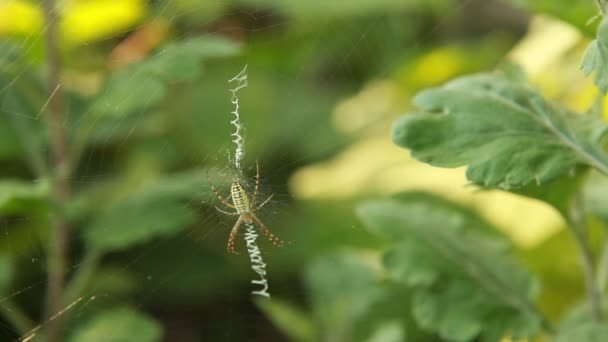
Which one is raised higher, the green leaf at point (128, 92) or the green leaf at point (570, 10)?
the green leaf at point (128, 92)

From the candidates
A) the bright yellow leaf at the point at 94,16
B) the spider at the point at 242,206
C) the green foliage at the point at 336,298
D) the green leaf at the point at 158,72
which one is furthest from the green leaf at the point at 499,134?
the bright yellow leaf at the point at 94,16

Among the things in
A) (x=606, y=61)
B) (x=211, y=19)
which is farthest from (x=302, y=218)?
(x=606, y=61)

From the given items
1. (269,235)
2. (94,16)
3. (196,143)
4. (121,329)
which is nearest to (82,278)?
(121,329)

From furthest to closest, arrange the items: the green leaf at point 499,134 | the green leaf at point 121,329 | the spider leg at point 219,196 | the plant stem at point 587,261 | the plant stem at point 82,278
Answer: the spider leg at point 219,196, the plant stem at point 82,278, the green leaf at point 121,329, the plant stem at point 587,261, the green leaf at point 499,134

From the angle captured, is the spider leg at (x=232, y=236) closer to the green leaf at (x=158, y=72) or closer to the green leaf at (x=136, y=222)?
the green leaf at (x=136, y=222)

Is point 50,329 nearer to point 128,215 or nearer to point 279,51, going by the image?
point 128,215

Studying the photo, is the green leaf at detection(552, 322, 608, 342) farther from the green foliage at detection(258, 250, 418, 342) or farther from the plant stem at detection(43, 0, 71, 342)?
the plant stem at detection(43, 0, 71, 342)

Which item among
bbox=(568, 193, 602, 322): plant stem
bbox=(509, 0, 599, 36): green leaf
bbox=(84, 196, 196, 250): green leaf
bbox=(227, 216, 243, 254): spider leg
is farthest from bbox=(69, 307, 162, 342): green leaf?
bbox=(509, 0, 599, 36): green leaf

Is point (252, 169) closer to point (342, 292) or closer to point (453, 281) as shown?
point (342, 292)
